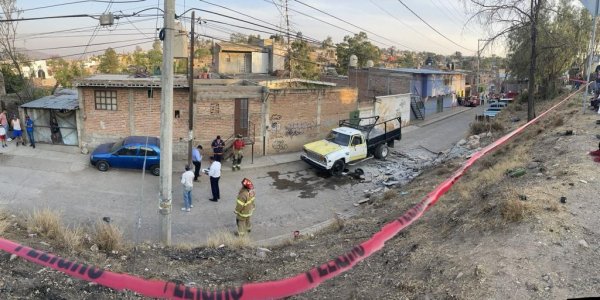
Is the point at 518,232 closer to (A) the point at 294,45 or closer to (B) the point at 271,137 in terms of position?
(B) the point at 271,137

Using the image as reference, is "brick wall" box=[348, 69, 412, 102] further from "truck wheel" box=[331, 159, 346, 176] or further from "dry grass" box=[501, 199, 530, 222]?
"dry grass" box=[501, 199, 530, 222]

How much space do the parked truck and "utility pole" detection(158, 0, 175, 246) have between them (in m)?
9.14

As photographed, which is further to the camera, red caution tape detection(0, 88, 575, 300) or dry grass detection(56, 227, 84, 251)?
dry grass detection(56, 227, 84, 251)

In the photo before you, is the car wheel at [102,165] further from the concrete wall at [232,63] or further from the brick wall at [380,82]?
the brick wall at [380,82]

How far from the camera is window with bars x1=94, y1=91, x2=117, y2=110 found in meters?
19.0

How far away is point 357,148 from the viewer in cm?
1984

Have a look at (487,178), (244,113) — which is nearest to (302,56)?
(244,113)

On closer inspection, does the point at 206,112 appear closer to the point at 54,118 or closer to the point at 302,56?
the point at 54,118

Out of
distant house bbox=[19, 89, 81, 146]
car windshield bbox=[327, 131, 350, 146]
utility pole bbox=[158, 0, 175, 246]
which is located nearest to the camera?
utility pole bbox=[158, 0, 175, 246]

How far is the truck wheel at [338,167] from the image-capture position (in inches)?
738

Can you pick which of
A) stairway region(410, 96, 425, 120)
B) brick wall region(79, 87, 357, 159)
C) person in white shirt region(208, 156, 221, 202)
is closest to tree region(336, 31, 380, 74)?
stairway region(410, 96, 425, 120)

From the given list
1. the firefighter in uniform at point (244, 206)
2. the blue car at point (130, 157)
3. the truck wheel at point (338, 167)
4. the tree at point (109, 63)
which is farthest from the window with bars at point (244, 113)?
the tree at point (109, 63)

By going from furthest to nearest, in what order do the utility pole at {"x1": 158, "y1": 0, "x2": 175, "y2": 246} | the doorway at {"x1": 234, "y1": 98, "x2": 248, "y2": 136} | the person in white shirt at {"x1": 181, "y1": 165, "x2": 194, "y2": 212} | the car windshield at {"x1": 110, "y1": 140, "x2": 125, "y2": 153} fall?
the doorway at {"x1": 234, "y1": 98, "x2": 248, "y2": 136} → the car windshield at {"x1": 110, "y1": 140, "x2": 125, "y2": 153} → the person in white shirt at {"x1": 181, "y1": 165, "x2": 194, "y2": 212} → the utility pole at {"x1": 158, "y1": 0, "x2": 175, "y2": 246}

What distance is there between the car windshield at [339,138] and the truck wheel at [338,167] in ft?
3.30
